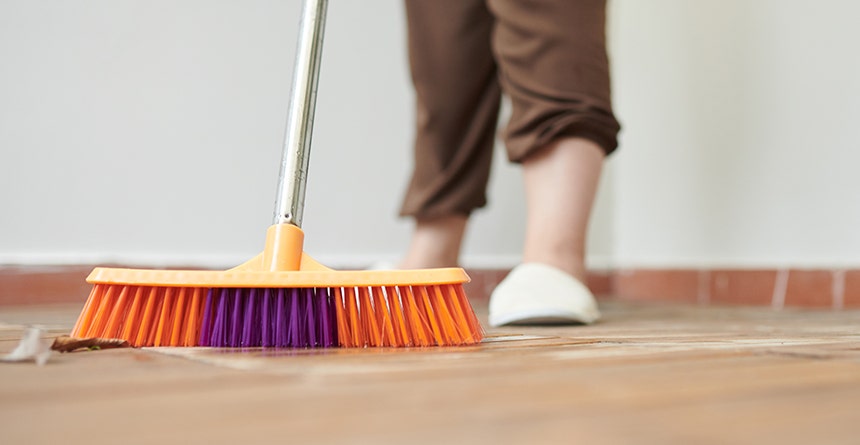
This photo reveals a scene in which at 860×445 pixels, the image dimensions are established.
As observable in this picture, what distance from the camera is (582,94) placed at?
795 mm

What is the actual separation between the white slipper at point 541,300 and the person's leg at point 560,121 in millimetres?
29

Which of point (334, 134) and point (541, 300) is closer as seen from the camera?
point (541, 300)

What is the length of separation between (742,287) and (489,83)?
618mm

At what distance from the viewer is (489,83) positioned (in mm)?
1089

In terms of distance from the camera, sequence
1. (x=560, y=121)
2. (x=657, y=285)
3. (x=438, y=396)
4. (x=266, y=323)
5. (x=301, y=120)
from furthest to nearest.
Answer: (x=657, y=285) < (x=560, y=121) < (x=301, y=120) < (x=266, y=323) < (x=438, y=396)

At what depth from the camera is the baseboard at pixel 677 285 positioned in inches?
45.4

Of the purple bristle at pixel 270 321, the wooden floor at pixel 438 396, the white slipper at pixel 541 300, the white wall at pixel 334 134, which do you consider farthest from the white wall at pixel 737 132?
the purple bristle at pixel 270 321

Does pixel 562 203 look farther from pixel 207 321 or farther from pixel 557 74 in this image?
pixel 207 321

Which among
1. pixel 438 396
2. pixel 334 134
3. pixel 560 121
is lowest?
pixel 438 396

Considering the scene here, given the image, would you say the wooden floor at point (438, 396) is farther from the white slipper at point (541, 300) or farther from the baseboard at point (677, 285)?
the baseboard at point (677, 285)

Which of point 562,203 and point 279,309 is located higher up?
point 562,203

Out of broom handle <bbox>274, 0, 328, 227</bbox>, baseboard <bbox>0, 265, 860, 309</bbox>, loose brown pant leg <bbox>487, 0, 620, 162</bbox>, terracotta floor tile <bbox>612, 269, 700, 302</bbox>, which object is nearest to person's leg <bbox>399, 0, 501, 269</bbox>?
loose brown pant leg <bbox>487, 0, 620, 162</bbox>

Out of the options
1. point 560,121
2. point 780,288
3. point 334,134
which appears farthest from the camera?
point 334,134

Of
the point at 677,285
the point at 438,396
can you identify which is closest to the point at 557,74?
the point at 438,396
